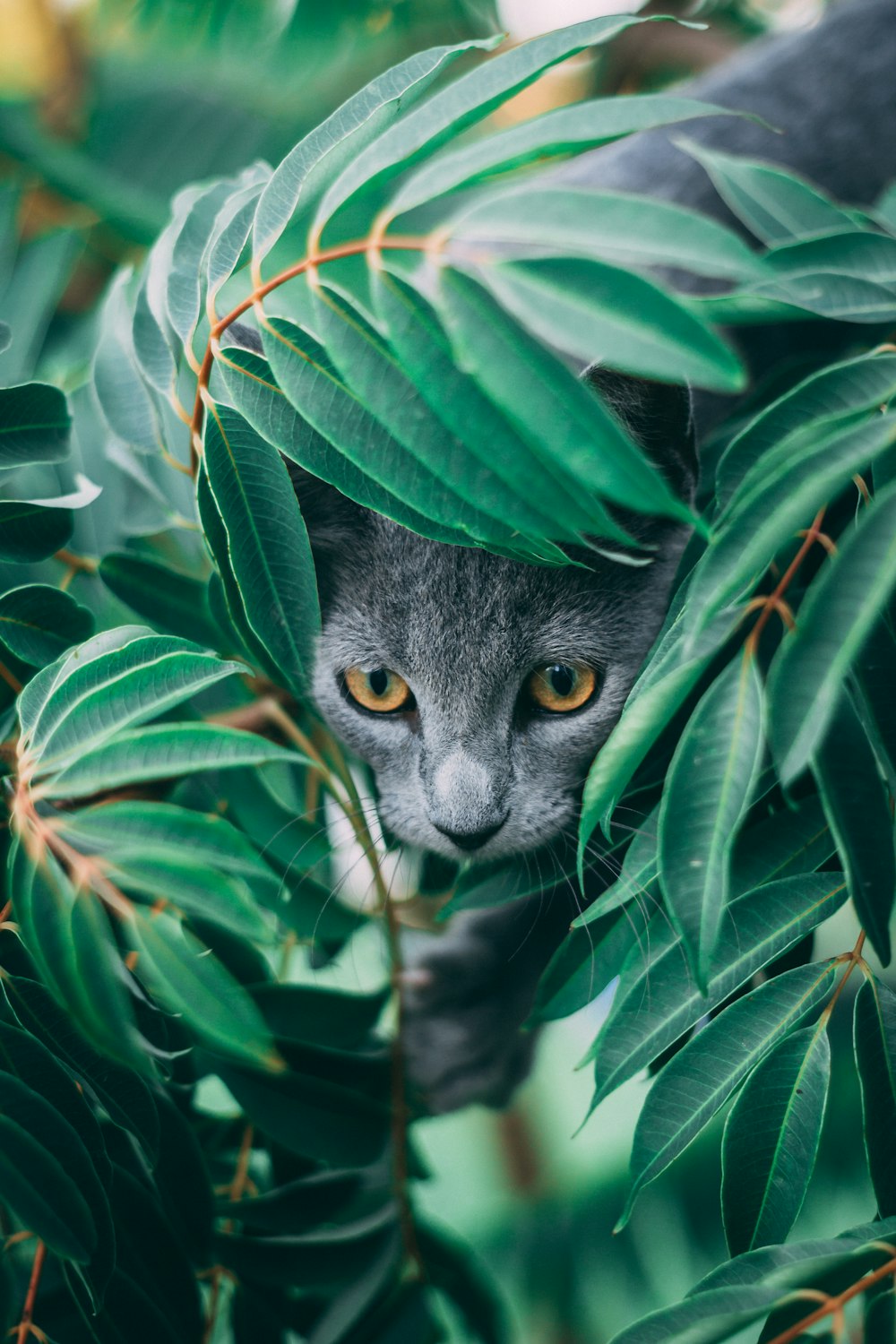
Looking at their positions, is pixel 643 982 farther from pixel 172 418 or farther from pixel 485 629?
pixel 172 418

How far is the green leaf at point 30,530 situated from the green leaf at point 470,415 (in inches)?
14.9

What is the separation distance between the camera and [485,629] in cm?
91

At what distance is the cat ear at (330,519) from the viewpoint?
0.95 m

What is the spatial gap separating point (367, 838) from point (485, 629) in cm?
24

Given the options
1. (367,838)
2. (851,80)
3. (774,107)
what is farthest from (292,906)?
(851,80)

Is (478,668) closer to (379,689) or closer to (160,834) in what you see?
(379,689)

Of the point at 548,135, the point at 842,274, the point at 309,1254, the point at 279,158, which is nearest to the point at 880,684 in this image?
the point at 842,274

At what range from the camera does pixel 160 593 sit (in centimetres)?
86

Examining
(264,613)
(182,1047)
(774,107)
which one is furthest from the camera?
(774,107)

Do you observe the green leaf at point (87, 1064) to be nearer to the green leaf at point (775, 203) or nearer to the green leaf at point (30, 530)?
the green leaf at point (30, 530)

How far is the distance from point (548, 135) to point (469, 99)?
8cm

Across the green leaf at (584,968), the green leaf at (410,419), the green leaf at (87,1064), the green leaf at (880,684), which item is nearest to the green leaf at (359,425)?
the green leaf at (410,419)

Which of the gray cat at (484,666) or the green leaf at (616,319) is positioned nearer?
the green leaf at (616,319)

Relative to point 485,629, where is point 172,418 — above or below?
above
